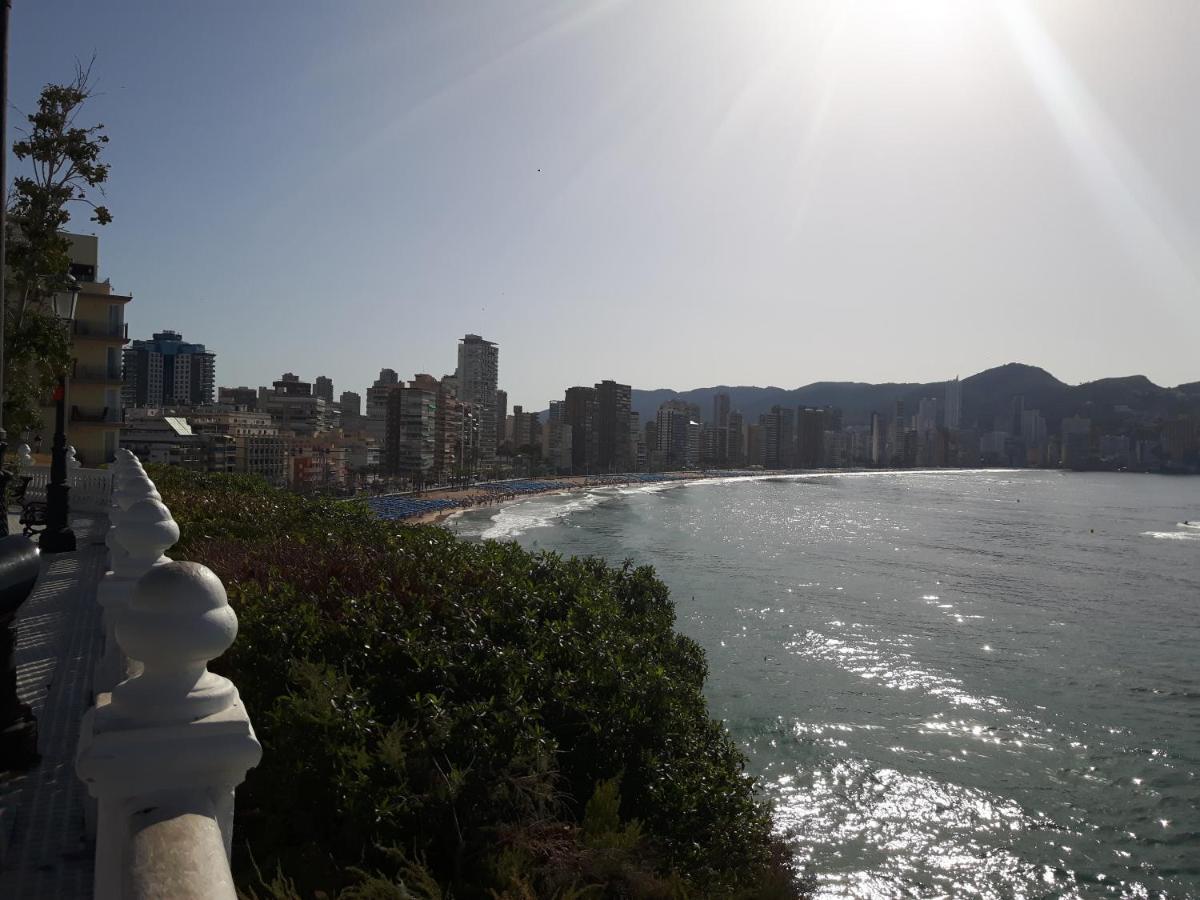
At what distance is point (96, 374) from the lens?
2884 centimetres

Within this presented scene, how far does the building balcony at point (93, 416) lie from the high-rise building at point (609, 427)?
133 meters

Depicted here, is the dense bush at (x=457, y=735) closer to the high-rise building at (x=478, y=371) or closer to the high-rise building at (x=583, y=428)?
the high-rise building at (x=583, y=428)

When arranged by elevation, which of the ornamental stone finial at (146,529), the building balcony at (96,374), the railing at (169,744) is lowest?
the railing at (169,744)

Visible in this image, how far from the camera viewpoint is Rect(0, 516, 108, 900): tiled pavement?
384 cm

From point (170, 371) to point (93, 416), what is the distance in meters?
146

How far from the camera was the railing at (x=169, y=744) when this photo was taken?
1.67m

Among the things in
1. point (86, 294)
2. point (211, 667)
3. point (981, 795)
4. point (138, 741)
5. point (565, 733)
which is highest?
point (86, 294)

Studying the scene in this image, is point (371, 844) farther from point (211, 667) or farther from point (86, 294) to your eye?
point (86, 294)

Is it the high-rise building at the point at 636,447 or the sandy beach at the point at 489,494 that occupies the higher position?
the high-rise building at the point at 636,447

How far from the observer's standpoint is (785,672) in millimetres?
23719

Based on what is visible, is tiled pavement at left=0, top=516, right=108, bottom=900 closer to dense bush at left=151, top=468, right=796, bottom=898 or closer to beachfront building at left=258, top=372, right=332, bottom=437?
dense bush at left=151, top=468, right=796, bottom=898

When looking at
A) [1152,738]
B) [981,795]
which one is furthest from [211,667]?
[1152,738]

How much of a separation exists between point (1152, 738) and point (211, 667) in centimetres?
2159

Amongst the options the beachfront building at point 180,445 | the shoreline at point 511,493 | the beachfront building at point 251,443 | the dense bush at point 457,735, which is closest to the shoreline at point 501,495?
the shoreline at point 511,493
